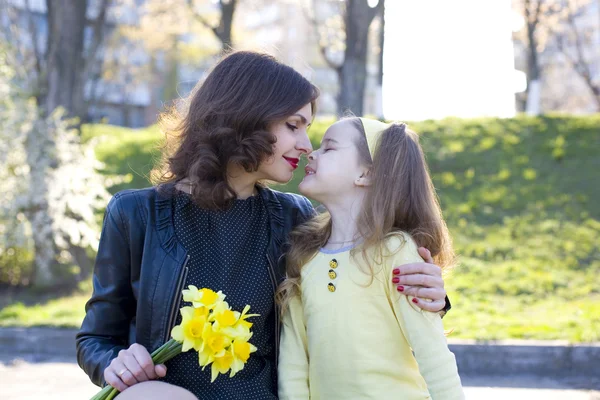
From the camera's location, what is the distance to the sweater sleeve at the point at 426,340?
2273 millimetres

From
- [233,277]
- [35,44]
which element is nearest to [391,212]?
[233,277]

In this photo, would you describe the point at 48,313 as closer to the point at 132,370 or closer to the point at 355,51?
the point at 132,370

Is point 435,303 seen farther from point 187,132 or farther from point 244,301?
point 187,132

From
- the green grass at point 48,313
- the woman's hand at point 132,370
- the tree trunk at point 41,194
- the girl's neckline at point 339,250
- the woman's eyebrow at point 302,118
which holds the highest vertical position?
the woman's eyebrow at point 302,118

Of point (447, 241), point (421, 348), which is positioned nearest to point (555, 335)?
point (447, 241)

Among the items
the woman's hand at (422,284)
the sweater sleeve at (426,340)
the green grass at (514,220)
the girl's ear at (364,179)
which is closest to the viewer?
the sweater sleeve at (426,340)

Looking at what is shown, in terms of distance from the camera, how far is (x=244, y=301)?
250 cm

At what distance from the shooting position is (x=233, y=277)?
2523mm

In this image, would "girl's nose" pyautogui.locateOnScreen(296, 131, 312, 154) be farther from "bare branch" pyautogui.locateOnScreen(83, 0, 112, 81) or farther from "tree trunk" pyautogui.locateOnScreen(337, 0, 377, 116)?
"tree trunk" pyautogui.locateOnScreen(337, 0, 377, 116)

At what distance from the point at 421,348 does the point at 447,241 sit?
0.56m

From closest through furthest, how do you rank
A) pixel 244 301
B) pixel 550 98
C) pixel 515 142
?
pixel 244 301 → pixel 515 142 → pixel 550 98

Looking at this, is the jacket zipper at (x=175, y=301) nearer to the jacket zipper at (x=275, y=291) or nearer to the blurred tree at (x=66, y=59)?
the jacket zipper at (x=275, y=291)

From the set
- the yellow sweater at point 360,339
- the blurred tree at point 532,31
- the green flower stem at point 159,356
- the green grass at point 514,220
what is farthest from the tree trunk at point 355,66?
the blurred tree at point 532,31

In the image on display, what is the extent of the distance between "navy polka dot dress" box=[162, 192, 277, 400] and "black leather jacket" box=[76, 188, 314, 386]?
4cm
